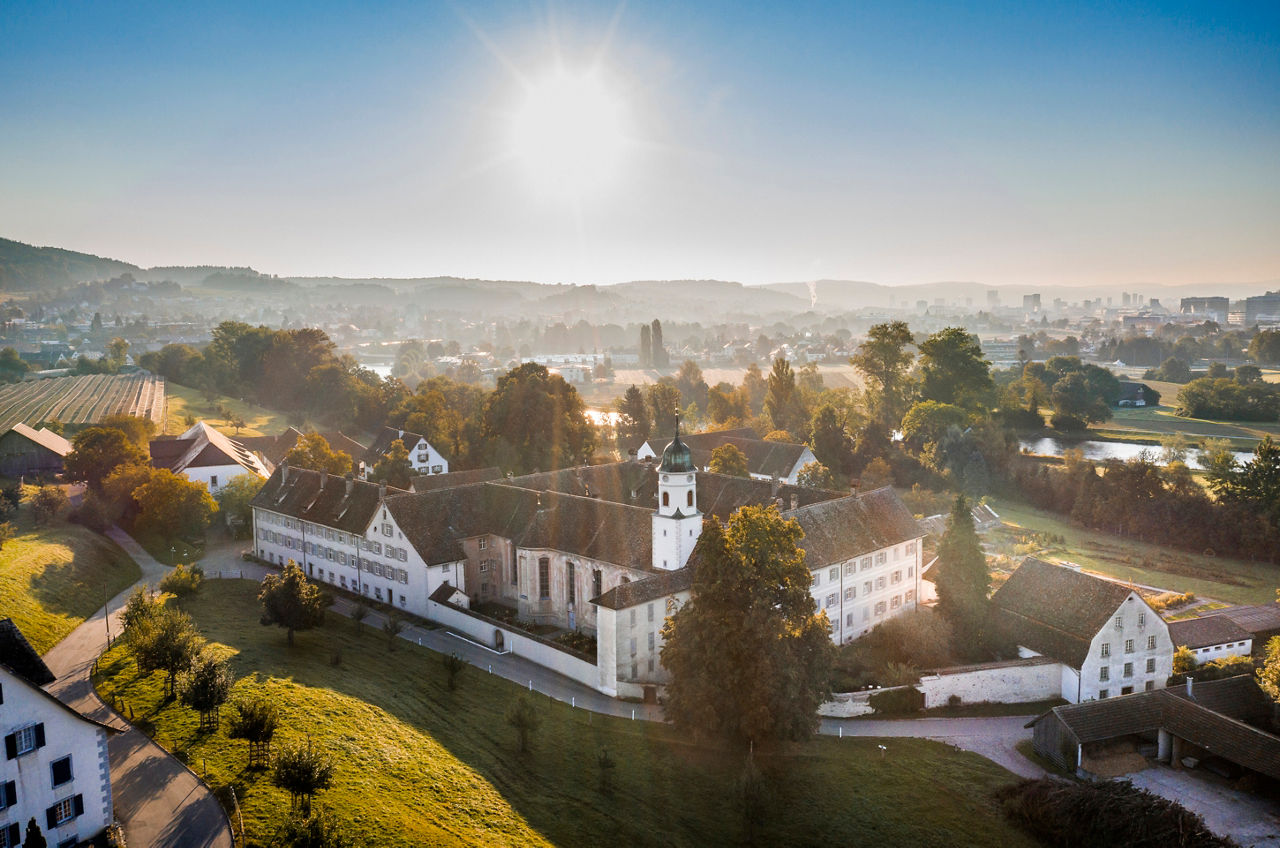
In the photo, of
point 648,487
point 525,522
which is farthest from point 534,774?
point 648,487

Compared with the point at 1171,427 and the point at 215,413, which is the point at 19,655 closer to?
the point at 215,413

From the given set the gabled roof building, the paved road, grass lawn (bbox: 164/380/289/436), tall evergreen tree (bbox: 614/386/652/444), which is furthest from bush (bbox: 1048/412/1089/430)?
the paved road

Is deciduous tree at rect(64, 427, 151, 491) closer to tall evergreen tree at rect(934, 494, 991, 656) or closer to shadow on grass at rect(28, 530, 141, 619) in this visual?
shadow on grass at rect(28, 530, 141, 619)

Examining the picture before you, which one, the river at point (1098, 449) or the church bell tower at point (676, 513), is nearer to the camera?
the church bell tower at point (676, 513)

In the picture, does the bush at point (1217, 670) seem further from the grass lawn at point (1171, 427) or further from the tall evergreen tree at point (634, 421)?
the grass lawn at point (1171, 427)

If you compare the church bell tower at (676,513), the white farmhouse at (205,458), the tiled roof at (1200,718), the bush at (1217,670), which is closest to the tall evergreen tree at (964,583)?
the tiled roof at (1200,718)

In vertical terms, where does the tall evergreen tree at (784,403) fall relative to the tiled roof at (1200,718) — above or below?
above
